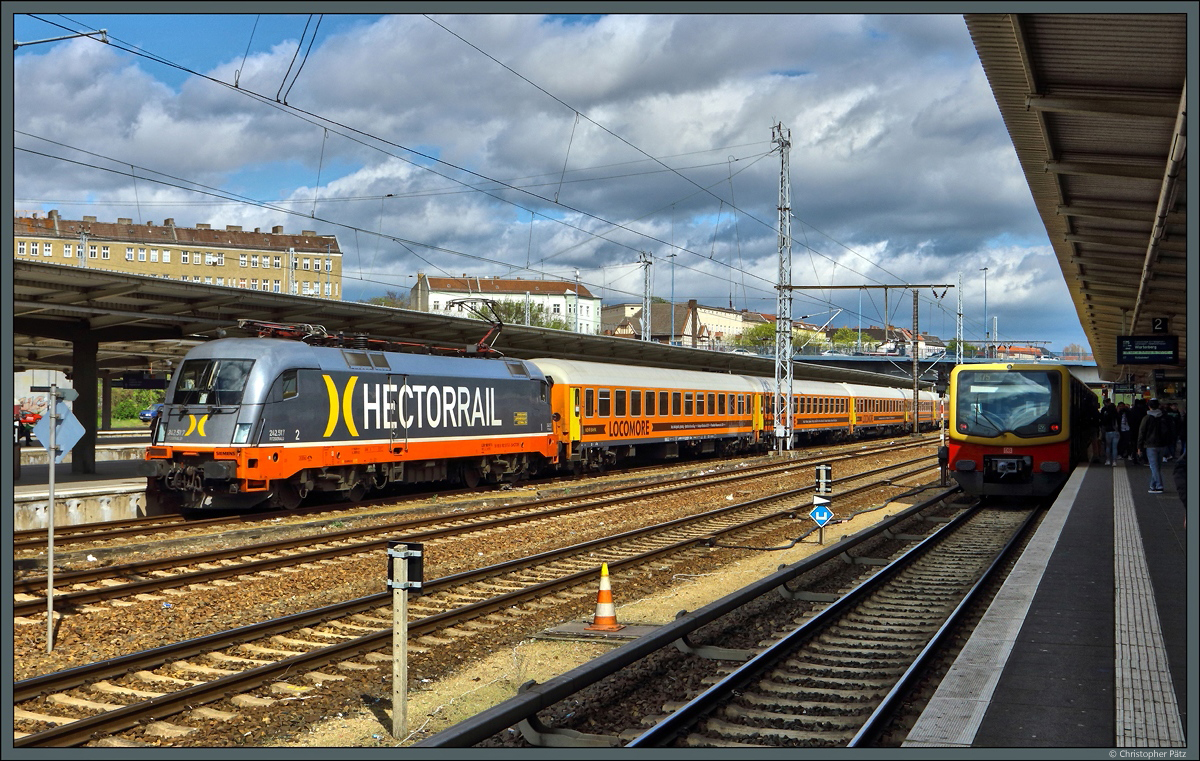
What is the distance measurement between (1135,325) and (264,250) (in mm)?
91895

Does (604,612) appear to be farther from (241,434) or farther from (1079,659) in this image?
(241,434)

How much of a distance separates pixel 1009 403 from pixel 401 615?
16192mm

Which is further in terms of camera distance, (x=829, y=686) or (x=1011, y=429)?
(x=1011, y=429)

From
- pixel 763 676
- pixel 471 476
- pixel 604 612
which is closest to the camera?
pixel 763 676

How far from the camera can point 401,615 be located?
7211 millimetres

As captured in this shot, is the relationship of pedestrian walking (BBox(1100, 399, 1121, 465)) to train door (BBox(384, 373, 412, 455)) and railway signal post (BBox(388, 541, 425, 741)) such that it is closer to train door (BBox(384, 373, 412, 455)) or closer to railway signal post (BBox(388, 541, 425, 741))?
train door (BBox(384, 373, 412, 455))

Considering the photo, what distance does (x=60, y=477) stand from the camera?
24.9 m

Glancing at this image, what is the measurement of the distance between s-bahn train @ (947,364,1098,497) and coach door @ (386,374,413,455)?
11.3 metres

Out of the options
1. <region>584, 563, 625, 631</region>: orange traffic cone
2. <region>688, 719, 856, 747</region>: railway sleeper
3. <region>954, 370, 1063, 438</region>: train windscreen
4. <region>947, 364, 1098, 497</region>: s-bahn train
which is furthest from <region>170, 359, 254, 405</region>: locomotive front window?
<region>954, 370, 1063, 438</region>: train windscreen

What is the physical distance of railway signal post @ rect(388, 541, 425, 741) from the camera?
23.2ft

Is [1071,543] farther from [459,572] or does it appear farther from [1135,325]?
[1135,325]

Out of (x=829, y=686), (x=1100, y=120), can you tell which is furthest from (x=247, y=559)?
(x=1100, y=120)

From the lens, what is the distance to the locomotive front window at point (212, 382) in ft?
56.5

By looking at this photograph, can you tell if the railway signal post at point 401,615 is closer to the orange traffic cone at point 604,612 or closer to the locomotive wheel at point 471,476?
the orange traffic cone at point 604,612
